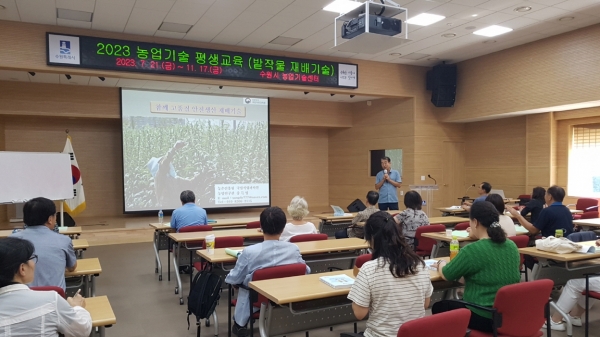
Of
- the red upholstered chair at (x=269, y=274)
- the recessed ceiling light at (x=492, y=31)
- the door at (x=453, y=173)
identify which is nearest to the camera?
the red upholstered chair at (x=269, y=274)

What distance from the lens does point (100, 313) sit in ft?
7.59

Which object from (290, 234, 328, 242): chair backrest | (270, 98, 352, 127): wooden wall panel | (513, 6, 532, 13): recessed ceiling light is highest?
(513, 6, 532, 13): recessed ceiling light

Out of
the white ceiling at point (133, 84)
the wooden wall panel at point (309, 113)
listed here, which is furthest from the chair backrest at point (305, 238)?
the wooden wall panel at point (309, 113)

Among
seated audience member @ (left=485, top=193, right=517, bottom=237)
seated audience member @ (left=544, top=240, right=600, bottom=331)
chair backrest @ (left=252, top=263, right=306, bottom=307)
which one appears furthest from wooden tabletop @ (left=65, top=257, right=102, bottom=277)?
seated audience member @ (left=544, top=240, right=600, bottom=331)

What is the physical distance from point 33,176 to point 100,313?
4.85 meters

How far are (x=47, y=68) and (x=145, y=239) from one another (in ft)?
12.0

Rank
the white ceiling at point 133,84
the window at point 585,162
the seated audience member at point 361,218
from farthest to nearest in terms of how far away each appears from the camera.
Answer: the white ceiling at point 133,84
the window at point 585,162
the seated audience member at point 361,218

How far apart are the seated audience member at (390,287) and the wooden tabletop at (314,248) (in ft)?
5.41

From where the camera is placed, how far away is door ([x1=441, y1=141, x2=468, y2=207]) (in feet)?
35.0

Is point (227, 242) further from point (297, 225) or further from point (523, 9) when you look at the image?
point (523, 9)

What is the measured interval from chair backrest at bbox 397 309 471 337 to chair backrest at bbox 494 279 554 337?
512 mm

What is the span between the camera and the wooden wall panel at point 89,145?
10.2 meters

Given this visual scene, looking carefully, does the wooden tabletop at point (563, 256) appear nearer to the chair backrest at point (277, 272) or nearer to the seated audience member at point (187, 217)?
the chair backrest at point (277, 272)

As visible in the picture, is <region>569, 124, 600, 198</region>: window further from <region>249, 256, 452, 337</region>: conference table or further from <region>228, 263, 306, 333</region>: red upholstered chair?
<region>228, 263, 306, 333</region>: red upholstered chair
